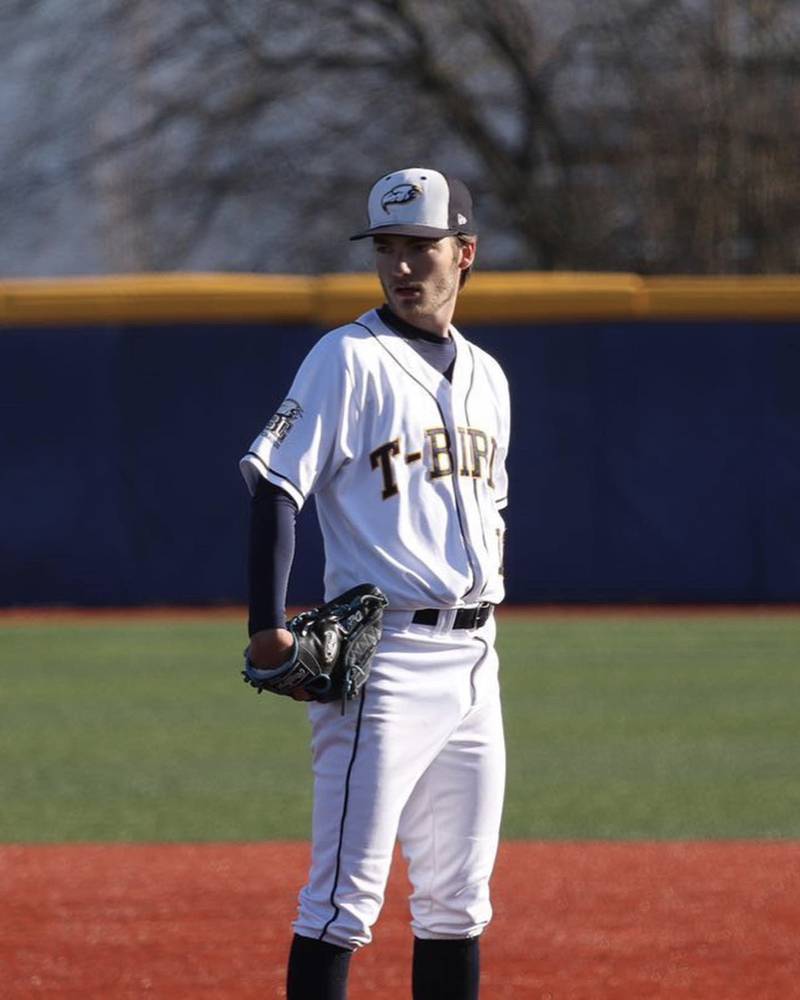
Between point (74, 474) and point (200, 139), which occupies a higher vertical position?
point (200, 139)

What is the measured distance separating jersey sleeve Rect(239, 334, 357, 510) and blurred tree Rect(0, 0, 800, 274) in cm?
1702

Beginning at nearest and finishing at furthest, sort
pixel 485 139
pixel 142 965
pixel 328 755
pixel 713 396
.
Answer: pixel 328 755
pixel 142 965
pixel 713 396
pixel 485 139

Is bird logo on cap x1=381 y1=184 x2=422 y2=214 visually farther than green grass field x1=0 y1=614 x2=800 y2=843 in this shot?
No

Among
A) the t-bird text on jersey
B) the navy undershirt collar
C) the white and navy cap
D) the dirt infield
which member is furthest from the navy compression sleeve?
the dirt infield

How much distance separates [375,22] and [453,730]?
1915 centimetres

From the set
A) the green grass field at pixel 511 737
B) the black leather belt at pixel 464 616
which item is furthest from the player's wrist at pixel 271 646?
the green grass field at pixel 511 737

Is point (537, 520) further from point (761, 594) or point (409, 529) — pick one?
point (409, 529)

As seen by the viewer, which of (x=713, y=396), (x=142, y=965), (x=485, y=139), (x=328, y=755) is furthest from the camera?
(x=485, y=139)

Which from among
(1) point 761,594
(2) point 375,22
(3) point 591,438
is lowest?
(1) point 761,594

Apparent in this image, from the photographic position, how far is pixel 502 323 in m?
15.0

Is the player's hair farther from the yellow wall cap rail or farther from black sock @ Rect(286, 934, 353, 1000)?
the yellow wall cap rail

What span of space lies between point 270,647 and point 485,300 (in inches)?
461

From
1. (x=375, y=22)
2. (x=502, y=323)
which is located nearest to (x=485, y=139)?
(x=375, y=22)

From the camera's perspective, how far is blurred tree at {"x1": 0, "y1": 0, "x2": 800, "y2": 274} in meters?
20.2
